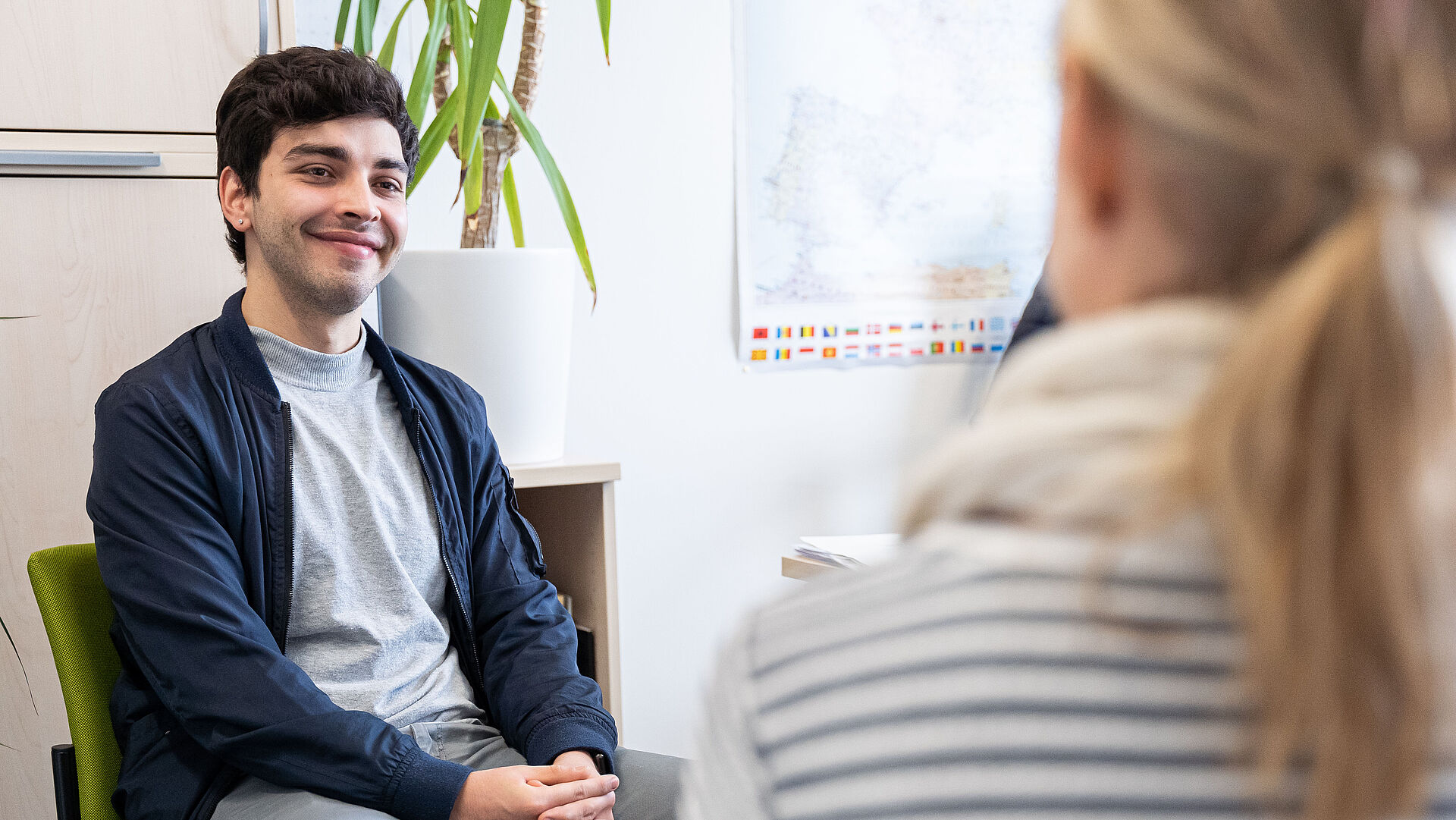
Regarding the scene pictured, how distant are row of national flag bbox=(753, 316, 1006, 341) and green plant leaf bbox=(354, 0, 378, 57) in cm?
115

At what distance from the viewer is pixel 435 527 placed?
4.91ft

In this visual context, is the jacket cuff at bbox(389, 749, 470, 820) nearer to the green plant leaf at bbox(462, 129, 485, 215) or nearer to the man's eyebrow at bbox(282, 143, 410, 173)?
the man's eyebrow at bbox(282, 143, 410, 173)

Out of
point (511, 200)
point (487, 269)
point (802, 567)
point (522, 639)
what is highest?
point (511, 200)

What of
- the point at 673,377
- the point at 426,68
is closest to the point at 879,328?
the point at 673,377

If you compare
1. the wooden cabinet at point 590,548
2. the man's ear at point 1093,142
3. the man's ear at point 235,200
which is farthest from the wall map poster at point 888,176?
the man's ear at point 1093,142

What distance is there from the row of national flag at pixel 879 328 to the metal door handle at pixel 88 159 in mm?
1434

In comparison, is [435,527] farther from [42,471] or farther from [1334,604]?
[1334,604]

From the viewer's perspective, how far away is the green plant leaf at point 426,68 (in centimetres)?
174

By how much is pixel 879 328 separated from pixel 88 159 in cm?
179

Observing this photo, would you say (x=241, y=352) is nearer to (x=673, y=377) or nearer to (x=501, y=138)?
(x=501, y=138)

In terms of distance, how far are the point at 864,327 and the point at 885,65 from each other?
0.63 metres

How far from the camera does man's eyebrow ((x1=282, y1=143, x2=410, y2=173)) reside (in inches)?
58.1

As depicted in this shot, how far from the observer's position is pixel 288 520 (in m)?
1.34

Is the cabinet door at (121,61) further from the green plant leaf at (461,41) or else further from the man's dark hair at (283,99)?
the green plant leaf at (461,41)
